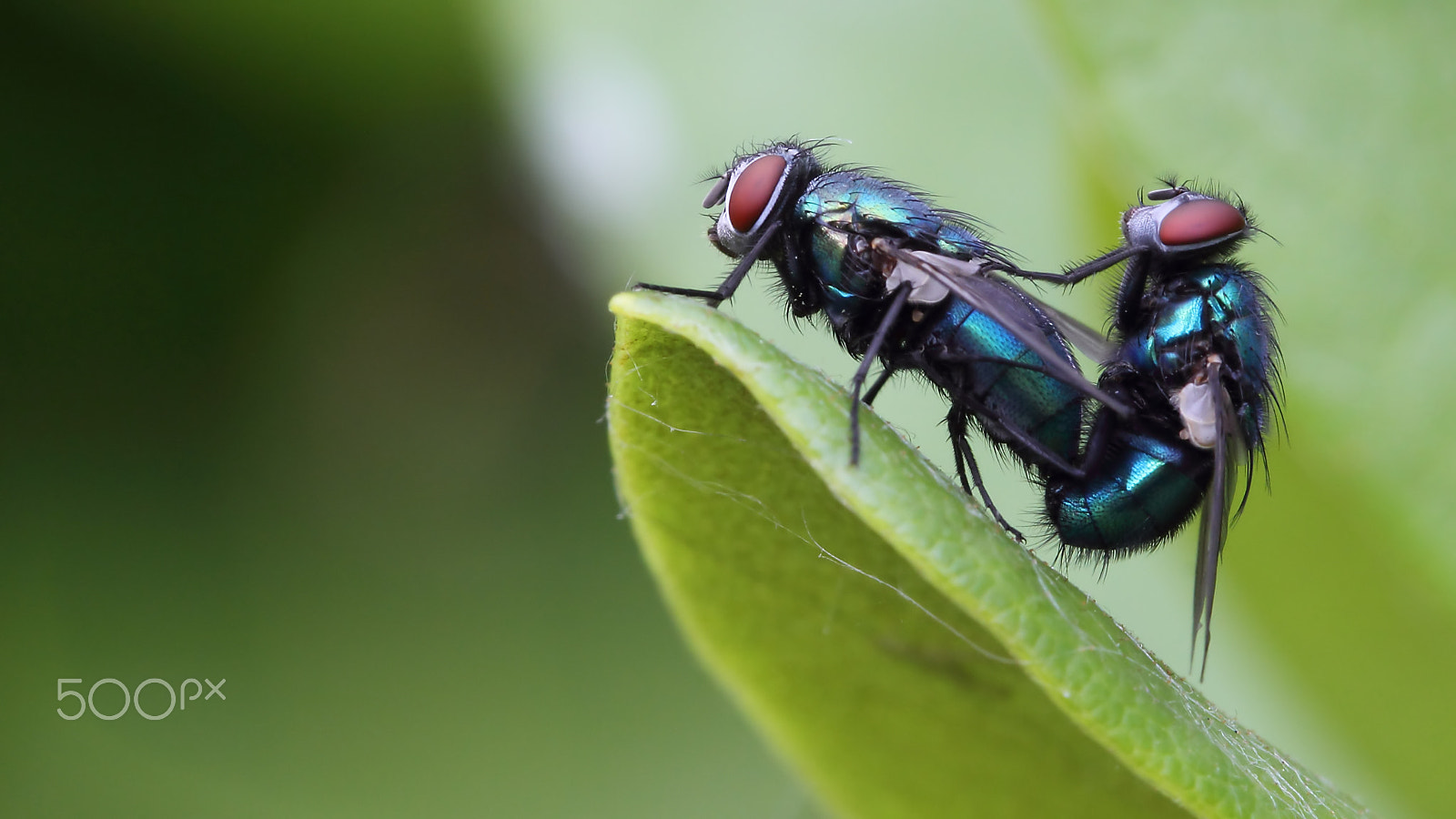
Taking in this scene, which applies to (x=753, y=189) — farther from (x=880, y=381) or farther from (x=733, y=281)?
(x=880, y=381)

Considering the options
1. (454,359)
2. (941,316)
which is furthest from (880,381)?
(454,359)

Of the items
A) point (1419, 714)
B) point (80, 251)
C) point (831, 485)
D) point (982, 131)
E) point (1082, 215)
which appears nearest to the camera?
point (831, 485)

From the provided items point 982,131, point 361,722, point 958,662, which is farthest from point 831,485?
point 361,722

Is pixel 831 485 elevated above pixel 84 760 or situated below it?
above

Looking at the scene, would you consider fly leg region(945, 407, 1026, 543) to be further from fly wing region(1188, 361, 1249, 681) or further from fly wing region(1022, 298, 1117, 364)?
fly wing region(1188, 361, 1249, 681)

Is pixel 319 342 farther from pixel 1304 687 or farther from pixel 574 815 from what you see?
pixel 1304 687

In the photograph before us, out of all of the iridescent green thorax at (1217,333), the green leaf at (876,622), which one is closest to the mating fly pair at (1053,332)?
the iridescent green thorax at (1217,333)

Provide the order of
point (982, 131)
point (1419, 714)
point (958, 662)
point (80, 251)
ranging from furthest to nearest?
point (80, 251) → point (982, 131) → point (1419, 714) → point (958, 662)
